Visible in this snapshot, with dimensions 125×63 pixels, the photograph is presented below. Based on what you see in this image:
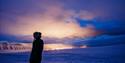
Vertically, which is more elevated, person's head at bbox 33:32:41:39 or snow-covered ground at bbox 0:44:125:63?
snow-covered ground at bbox 0:44:125:63

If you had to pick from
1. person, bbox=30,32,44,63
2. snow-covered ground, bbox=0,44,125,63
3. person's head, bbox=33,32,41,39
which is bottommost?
person, bbox=30,32,44,63

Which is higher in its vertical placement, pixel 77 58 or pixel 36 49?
pixel 77 58

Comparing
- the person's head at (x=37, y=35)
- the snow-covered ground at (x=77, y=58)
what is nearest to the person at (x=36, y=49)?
the person's head at (x=37, y=35)

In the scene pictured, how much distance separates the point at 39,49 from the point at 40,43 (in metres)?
0.10

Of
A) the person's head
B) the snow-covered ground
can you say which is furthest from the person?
the snow-covered ground

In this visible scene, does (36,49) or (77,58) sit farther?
(77,58)

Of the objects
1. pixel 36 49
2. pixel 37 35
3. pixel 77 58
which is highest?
pixel 77 58

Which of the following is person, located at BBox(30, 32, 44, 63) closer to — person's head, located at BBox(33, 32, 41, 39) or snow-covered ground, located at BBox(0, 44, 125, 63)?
person's head, located at BBox(33, 32, 41, 39)

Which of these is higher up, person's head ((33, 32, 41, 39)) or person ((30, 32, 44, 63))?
person's head ((33, 32, 41, 39))

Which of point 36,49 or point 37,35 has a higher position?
point 37,35

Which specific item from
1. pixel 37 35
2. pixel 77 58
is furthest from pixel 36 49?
pixel 77 58

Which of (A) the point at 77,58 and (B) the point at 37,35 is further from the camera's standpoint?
(A) the point at 77,58

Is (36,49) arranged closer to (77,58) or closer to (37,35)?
(37,35)

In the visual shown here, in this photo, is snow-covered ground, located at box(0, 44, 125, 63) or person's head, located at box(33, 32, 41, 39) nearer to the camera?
person's head, located at box(33, 32, 41, 39)
